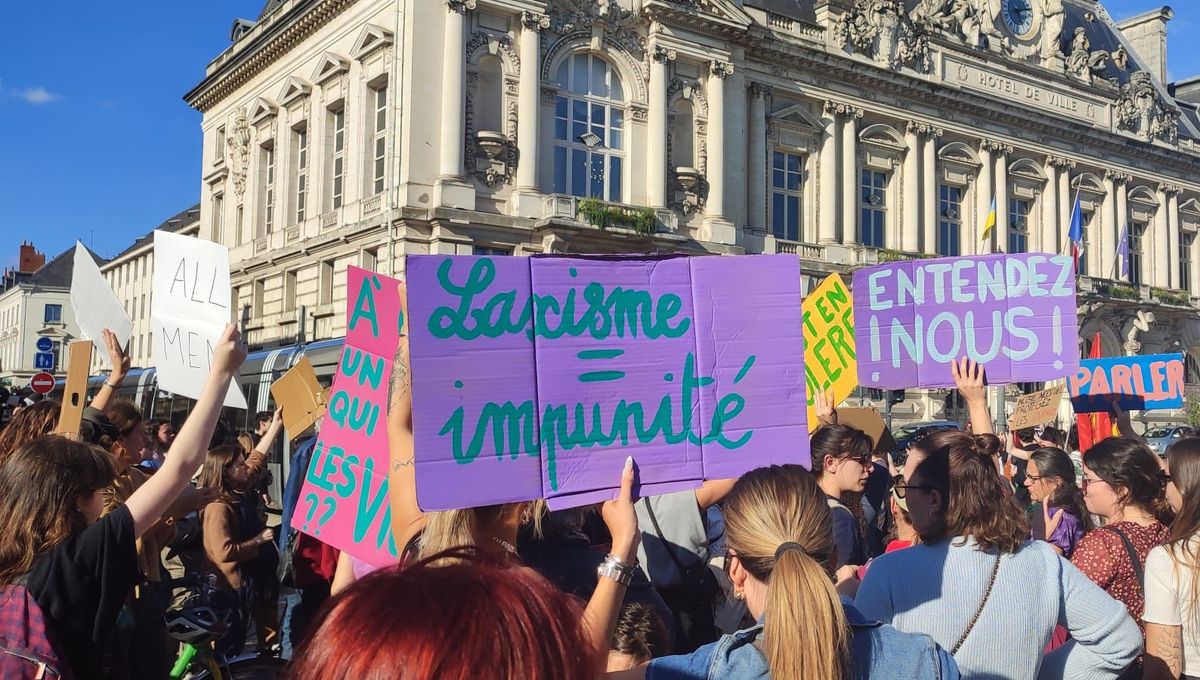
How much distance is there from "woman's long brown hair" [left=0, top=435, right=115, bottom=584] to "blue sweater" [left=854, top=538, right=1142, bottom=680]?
94.7 inches

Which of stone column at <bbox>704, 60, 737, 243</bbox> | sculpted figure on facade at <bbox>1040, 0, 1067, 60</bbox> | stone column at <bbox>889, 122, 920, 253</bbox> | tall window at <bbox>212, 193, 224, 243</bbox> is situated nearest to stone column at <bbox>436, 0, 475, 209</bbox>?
stone column at <bbox>704, 60, 737, 243</bbox>

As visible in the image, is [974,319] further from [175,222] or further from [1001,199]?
[175,222]

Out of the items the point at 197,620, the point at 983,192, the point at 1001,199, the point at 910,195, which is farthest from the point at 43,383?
the point at 1001,199

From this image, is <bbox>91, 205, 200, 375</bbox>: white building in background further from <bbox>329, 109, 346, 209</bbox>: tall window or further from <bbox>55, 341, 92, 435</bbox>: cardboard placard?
<bbox>55, 341, 92, 435</bbox>: cardboard placard

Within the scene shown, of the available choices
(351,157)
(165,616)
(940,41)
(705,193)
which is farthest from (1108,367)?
(940,41)

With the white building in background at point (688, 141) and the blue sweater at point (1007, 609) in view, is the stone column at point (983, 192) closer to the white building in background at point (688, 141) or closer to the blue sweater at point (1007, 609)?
the white building in background at point (688, 141)

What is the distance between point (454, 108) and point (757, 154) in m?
10.1

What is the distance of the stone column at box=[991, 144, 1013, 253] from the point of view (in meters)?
34.8

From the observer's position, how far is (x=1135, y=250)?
41.2 m

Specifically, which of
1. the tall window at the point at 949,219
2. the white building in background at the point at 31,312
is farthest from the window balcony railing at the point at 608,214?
the white building in background at the point at 31,312

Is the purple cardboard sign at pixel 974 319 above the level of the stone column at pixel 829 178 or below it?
below

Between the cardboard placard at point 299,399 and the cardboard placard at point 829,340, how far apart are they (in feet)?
12.2

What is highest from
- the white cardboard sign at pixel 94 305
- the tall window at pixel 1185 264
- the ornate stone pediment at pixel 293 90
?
the ornate stone pediment at pixel 293 90

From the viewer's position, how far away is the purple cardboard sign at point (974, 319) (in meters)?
5.14
